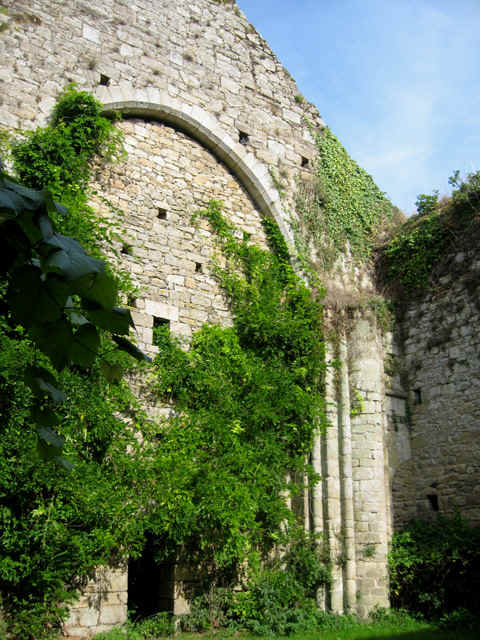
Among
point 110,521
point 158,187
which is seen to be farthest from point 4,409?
point 158,187

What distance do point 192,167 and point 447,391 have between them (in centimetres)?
499

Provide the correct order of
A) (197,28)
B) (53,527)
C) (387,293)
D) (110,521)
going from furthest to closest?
(387,293) → (197,28) → (110,521) → (53,527)

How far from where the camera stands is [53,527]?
253 inches

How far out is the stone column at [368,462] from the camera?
27.7 feet

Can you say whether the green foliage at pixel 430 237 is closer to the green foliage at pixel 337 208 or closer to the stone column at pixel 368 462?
the green foliage at pixel 337 208

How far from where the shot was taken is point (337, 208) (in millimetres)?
10914

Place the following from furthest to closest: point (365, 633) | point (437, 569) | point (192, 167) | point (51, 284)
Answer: point (192, 167) < point (437, 569) < point (365, 633) < point (51, 284)

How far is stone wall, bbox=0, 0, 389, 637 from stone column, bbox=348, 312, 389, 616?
15 millimetres

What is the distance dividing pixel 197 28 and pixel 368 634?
8.71 metres

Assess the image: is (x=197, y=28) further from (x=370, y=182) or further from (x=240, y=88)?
(x=370, y=182)

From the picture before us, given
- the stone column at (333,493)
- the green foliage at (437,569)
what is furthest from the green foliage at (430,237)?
the green foliage at (437,569)

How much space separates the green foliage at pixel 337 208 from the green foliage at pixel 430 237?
0.49 m

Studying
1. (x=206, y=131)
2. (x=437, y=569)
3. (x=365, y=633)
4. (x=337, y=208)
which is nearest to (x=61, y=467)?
(x=365, y=633)

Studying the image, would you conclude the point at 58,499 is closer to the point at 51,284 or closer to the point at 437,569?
the point at 437,569
